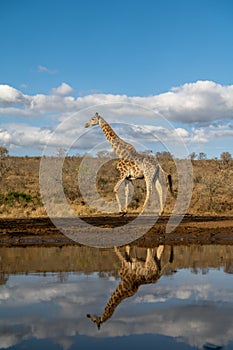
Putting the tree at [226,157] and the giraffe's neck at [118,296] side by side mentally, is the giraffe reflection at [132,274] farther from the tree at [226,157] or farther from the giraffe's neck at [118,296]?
the tree at [226,157]

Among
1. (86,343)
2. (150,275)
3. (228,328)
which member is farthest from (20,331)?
(150,275)

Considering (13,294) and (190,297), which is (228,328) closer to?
(190,297)

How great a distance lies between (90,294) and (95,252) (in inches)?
148

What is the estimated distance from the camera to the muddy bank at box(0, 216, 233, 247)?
13305mm

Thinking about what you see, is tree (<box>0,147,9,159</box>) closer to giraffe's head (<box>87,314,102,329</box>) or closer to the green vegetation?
the green vegetation

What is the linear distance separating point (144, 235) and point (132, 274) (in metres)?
5.17

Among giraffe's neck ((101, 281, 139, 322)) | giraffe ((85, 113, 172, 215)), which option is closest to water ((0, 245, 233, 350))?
giraffe's neck ((101, 281, 139, 322))

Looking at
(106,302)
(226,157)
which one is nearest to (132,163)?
(106,302)

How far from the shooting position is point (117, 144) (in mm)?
18953

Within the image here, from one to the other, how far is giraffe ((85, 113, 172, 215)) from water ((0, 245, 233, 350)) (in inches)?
264

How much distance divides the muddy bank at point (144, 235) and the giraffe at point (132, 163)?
50.0 inches

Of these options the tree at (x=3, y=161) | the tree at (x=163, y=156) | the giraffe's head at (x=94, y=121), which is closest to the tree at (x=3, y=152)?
the tree at (x=3, y=161)

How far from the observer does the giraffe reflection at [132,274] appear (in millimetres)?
7012

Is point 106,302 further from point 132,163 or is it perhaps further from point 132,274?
point 132,163
